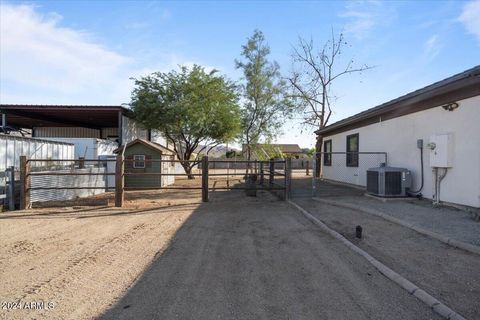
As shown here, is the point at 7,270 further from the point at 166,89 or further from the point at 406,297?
the point at 166,89

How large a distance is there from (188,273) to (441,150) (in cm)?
747

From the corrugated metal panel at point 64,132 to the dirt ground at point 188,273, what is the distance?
75.1 ft

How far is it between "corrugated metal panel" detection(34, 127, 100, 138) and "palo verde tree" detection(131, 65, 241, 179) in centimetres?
1030

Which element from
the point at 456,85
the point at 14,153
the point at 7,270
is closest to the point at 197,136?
the point at 14,153

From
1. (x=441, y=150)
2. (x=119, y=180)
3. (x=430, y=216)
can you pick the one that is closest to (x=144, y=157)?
(x=119, y=180)

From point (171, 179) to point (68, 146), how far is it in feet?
20.9

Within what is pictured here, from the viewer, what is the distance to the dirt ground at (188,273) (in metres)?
3.22

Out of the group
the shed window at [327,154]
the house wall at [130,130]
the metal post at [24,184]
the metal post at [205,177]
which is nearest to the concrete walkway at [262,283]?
the metal post at [205,177]

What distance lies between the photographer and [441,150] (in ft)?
27.4

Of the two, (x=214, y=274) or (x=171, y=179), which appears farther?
(x=171, y=179)

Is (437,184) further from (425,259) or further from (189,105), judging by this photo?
(189,105)

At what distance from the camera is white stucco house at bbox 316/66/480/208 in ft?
24.7

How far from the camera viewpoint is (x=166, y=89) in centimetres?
2062

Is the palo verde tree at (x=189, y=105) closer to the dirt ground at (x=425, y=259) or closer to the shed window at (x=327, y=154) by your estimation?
the shed window at (x=327, y=154)
